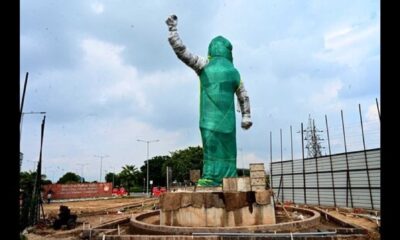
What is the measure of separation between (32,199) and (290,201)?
16557 millimetres

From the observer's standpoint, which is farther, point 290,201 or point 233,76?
point 290,201

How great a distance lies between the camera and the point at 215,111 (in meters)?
15.1

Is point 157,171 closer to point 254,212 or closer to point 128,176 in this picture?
point 128,176

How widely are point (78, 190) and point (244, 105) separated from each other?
34.9 metres

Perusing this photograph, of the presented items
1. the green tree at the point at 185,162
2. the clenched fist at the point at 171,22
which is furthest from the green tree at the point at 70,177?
the clenched fist at the point at 171,22

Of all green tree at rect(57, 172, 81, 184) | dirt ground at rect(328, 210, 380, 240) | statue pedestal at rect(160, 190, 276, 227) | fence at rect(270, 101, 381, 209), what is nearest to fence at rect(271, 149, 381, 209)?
fence at rect(270, 101, 381, 209)

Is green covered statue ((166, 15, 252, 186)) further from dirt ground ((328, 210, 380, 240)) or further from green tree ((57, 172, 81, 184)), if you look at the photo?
green tree ((57, 172, 81, 184))

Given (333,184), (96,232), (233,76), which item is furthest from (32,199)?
(333,184)

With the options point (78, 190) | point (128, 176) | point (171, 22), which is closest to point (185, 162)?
point (128, 176)

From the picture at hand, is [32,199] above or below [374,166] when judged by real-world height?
below

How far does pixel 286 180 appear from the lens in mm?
25906
